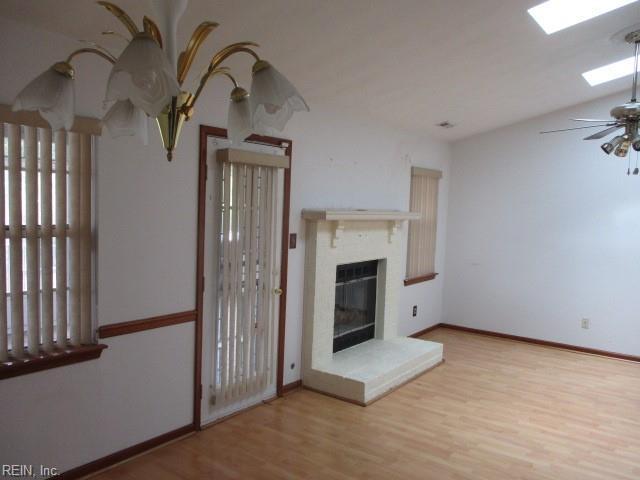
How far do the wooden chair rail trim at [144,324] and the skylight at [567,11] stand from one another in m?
3.03

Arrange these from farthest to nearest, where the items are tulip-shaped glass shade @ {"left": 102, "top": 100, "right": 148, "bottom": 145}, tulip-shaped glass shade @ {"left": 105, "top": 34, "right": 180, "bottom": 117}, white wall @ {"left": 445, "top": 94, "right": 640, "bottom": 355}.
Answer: white wall @ {"left": 445, "top": 94, "right": 640, "bottom": 355} < tulip-shaped glass shade @ {"left": 102, "top": 100, "right": 148, "bottom": 145} < tulip-shaped glass shade @ {"left": 105, "top": 34, "right": 180, "bottom": 117}

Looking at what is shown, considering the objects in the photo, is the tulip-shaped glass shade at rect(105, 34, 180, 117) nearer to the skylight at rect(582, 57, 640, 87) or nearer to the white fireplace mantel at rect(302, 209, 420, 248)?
the white fireplace mantel at rect(302, 209, 420, 248)

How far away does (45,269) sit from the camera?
2.65m

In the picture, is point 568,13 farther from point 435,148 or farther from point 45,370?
point 45,370

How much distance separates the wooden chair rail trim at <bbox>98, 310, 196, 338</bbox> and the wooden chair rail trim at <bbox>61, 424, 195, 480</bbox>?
746mm

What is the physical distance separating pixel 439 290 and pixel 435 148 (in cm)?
196

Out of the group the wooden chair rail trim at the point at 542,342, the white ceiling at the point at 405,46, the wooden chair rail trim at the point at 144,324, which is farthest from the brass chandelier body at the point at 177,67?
the wooden chair rail trim at the point at 542,342

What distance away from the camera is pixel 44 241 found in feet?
8.63

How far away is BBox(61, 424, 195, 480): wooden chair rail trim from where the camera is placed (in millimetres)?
2834

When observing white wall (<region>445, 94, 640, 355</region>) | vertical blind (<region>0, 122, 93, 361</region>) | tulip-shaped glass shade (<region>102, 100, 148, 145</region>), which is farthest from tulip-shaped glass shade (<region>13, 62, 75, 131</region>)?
white wall (<region>445, 94, 640, 355</region>)

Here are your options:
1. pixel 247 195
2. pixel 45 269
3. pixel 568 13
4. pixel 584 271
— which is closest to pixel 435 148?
pixel 584 271

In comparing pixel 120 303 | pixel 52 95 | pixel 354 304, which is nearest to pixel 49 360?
pixel 120 303

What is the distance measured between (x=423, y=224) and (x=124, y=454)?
14.3ft

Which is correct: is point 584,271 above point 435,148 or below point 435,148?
below
